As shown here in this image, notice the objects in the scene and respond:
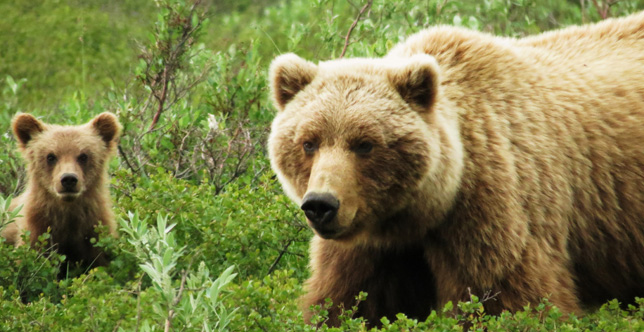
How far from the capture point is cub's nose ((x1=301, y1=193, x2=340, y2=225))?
3.80 meters

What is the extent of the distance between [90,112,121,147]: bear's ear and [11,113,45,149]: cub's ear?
1.31 ft

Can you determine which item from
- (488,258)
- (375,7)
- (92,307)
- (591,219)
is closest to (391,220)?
(488,258)

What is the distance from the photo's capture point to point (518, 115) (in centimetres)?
441

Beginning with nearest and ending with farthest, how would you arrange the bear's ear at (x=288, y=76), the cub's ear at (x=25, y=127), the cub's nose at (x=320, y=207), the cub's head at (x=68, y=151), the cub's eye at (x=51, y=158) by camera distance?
1. the cub's nose at (x=320, y=207)
2. the bear's ear at (x=288, y=76)
3. the cub's head at (x=68, y=151)
4. the cub's eye at (x=51, y=158)
5. the cub's ear at (x=25, y=127)

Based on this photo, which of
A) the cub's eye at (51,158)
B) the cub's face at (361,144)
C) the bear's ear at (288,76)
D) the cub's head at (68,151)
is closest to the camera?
the cub's face at (361,144)

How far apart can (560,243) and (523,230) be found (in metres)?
0.32

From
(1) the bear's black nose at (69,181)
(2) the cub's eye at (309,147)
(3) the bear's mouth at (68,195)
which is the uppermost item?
(2) the cub's eye at (309,147)

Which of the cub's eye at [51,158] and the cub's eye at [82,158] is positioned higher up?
the cub's eye at [51,158]

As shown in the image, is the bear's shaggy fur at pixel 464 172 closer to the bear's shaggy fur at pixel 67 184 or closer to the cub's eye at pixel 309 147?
the cub's eye at pixel 309 147

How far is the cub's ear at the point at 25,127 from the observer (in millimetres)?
6532

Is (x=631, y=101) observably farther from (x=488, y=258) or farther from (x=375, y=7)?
(x=375, y=7)

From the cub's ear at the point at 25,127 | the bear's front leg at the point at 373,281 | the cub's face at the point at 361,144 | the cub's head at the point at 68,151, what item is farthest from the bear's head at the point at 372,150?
the cub's ear at the point at 25,127

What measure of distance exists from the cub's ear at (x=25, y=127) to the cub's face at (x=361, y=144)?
2985 mm

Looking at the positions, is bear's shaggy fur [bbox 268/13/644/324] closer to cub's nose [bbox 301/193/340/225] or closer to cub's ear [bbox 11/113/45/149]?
cub's nose [bbox 301/193/340/225]
